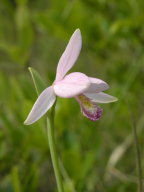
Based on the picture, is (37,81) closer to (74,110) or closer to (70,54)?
(70,54)

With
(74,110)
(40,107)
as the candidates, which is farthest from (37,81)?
(74,110)

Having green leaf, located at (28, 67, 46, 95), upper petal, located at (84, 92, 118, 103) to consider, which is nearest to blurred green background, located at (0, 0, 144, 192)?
upper petal, located at (84, 92, 118, 103)

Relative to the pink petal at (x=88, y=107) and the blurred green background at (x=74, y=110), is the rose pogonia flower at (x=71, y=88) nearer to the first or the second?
the pink petal at (x=88, y=107)

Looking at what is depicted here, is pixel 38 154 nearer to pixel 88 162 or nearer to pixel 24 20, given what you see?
pixel 88 162

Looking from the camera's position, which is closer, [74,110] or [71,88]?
[71,88]

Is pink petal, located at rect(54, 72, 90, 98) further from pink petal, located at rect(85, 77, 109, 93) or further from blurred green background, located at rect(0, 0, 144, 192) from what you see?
blurred green background, located at rect(0, 0, 144, 192)

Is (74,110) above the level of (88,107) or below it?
below

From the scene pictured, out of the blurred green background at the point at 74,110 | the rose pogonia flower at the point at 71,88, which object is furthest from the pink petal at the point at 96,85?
the blurred green background at the point at 74,110
